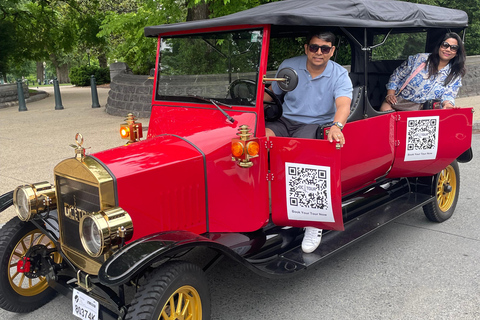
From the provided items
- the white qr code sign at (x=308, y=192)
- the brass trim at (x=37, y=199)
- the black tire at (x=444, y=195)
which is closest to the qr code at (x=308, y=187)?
the white qr code sign at (x=308, y=192)

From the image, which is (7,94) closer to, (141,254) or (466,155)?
(466,155)

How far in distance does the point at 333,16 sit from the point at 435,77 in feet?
6.09

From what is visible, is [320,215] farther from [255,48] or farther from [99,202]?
[99,202]

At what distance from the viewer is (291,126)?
3711 millimetres

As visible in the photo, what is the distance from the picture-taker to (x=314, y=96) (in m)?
3.67

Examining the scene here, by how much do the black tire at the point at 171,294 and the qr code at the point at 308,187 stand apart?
0.91 metres

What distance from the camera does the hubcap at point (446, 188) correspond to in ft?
15.4

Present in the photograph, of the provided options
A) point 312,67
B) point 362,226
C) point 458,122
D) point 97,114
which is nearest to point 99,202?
point 312,67

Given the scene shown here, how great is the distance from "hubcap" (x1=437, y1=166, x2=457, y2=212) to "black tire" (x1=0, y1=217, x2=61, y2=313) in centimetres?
358

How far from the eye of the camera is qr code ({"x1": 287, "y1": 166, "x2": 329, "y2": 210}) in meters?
3.14

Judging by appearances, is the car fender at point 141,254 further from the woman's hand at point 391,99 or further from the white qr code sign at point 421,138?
the woman's hand at point 391,99

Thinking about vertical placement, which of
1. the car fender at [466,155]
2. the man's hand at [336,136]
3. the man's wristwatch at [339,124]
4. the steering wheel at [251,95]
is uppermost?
the steering wheel at [251,95]

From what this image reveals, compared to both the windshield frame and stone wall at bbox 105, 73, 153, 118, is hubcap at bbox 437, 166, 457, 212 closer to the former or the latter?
the windshield frame

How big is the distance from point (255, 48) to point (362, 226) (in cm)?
168
